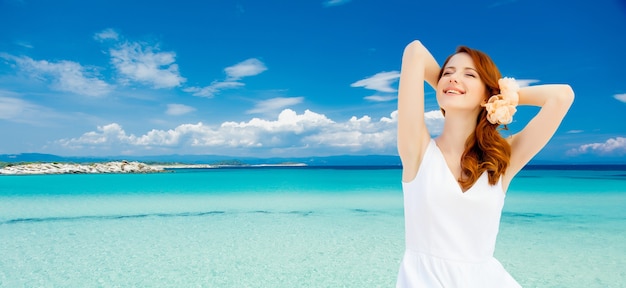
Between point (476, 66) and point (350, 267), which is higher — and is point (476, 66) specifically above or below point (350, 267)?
above

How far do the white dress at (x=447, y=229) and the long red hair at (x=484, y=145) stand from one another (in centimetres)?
4

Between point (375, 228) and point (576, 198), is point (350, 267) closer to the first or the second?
point (375, 228)

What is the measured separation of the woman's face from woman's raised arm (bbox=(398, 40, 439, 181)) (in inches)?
4.7

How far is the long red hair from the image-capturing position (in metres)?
1.63

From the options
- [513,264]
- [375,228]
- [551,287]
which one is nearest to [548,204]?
[375,228]

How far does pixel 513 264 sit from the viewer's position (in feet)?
22.3

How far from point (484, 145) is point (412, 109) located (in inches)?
12.6

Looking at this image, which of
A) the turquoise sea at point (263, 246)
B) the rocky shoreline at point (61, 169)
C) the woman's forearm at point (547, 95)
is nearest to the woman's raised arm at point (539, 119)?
the woman's forearm at point (547, 95)

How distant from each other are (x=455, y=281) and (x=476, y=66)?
31.2 inches

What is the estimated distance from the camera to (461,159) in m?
1.70

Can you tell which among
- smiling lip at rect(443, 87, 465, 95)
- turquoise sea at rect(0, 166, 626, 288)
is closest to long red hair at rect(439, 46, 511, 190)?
smiling lip at rect(443, 87, 465, 95)

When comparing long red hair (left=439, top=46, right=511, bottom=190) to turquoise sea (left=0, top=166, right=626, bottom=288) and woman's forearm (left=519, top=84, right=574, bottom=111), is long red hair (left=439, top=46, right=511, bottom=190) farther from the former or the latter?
turquoise sea (left=0, top=166, right=626, bottom=288)

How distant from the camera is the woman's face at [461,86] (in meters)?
1.70

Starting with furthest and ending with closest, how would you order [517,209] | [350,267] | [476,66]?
[517,209] → [350,267] → [476,66]
